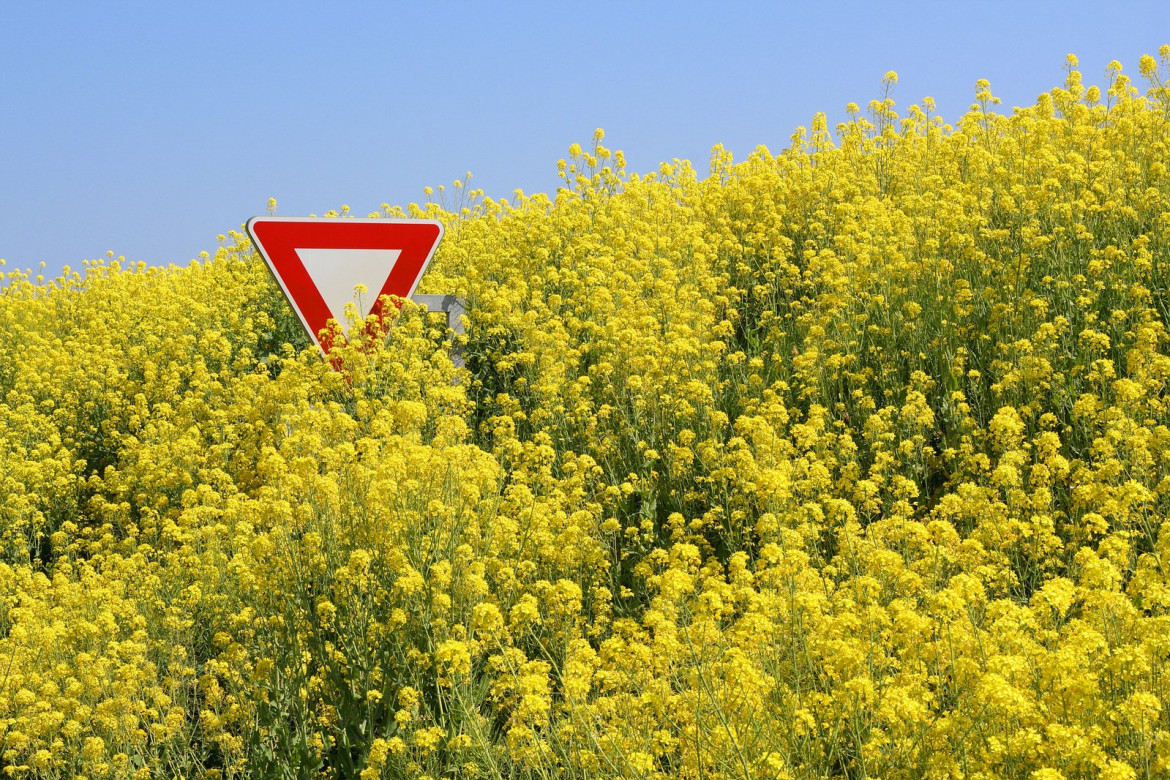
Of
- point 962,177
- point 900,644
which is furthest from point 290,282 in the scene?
point 962,177

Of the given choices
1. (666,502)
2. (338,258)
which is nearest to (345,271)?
(338,258)

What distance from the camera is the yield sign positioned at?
6.63 metres

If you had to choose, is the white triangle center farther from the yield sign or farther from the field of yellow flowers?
the field of yellow flowers

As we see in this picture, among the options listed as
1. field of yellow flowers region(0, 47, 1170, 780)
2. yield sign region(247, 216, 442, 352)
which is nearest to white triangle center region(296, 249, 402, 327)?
Result: yield sign region(247, 216, 442, 352)

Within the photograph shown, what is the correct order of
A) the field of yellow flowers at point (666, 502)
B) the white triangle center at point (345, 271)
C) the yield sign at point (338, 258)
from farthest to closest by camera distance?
1. the white triangle center at point (345, 271)
2. the yield sign at point (338, 258)
3. the field of yellow flowers at point (666, 502)

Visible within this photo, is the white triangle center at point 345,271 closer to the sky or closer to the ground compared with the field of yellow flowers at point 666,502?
closer to the sky

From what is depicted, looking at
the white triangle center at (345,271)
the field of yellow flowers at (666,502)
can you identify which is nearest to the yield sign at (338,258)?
the white triangle center at (345,271)

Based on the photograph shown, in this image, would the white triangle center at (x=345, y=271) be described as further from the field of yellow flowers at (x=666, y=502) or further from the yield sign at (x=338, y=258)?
the field of yellow flowers at (x=666, y=502)

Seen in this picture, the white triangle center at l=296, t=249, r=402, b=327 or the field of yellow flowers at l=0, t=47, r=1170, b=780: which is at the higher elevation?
the white triangle center at l=296, t=249, r=402, b=327

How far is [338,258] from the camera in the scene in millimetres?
6836

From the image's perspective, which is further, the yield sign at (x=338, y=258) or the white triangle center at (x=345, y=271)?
the white triangle center at (x=345, y=271)

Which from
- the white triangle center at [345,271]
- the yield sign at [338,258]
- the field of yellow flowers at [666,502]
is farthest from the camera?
the white triangle center at [345,271]

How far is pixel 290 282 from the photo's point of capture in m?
6.78

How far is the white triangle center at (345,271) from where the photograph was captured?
679 cm
